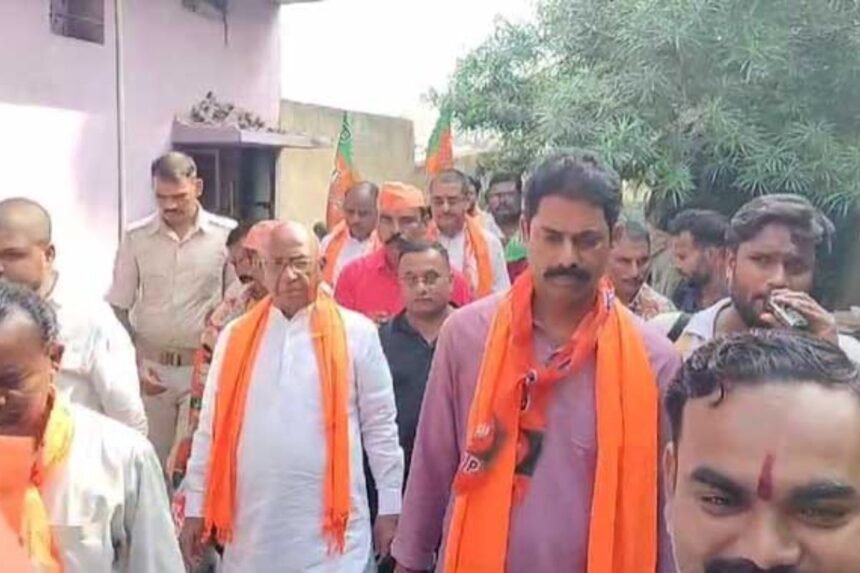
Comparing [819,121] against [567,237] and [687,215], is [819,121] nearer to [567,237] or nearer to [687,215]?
[687,215]

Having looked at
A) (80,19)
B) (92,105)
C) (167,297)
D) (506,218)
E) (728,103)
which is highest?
(80,19)

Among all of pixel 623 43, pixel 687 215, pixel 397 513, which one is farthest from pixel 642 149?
pixel 397 513

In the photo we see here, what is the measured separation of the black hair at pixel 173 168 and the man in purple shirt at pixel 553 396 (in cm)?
304

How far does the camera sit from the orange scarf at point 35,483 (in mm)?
2689

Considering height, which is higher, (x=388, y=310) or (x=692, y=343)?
(x=692, y=343)

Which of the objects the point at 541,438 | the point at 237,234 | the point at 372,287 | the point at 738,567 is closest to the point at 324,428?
the point at 541,438

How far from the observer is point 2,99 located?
27.7ft

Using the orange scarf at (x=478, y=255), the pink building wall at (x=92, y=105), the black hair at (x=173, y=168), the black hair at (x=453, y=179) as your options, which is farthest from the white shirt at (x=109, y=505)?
the pink building wall at (x=92, y=105)

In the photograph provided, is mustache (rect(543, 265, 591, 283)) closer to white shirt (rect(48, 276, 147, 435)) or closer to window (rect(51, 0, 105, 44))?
white shirt (rect(48, 276, 147, 435))

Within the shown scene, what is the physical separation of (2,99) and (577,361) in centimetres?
604

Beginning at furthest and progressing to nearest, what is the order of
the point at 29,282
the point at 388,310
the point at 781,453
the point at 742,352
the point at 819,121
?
1. the point at 819,121
2. the point at 388,310
3. the point at 29,282
4. the point at 742,352
5. the point at 781,453

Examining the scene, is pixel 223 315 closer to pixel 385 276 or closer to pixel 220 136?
pixel 385 276

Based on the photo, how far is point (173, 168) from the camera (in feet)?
21.0

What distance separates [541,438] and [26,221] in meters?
1.90
